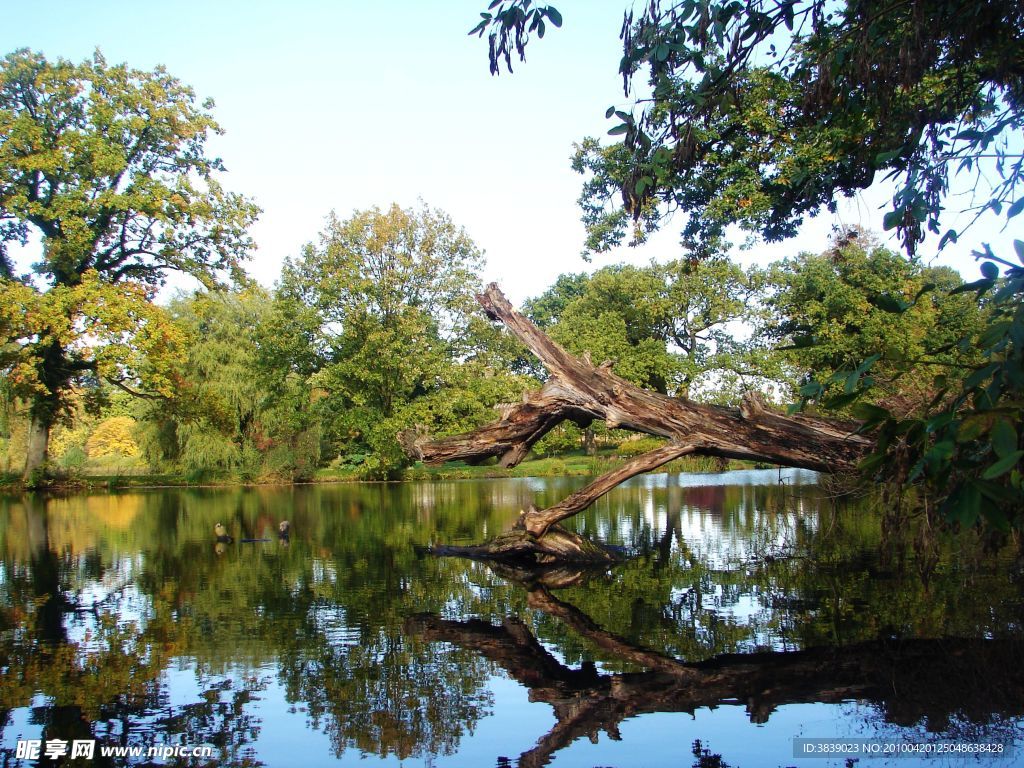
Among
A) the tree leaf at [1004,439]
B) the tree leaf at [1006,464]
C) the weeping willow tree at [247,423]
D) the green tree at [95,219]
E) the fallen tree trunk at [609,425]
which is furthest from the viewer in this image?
the weeping willow tree at [247,423]

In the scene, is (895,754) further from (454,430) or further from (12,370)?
(454,430)

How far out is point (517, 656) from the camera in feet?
24.0

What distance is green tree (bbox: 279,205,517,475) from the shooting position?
1455 inches

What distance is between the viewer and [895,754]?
4.92 metres

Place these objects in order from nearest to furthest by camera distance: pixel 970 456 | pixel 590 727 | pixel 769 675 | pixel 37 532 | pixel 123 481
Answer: pixel 970 456 < pixel 590 727 < pixel 769 675 < pixel 37 532 < pixel 123 481

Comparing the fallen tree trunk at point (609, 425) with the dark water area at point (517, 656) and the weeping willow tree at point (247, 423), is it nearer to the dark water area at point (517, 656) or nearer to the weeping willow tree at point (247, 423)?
the dark water area at point (517, 656)

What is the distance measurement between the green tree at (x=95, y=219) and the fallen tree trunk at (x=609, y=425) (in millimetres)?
20064

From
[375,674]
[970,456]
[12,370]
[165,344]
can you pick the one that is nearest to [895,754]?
[970,456]

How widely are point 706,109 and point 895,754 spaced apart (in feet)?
14.2

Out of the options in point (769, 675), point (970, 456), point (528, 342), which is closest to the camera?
point (970, 456)

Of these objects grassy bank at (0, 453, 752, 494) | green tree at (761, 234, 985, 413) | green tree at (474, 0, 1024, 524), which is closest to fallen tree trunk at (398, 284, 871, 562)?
green tree at (474, 0, 1024, 524)

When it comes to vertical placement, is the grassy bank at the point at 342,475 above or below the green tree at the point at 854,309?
below

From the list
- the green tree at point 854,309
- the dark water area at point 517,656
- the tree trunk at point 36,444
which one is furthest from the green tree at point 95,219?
the green tree at point 854,309

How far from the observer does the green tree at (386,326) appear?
37.0 m
